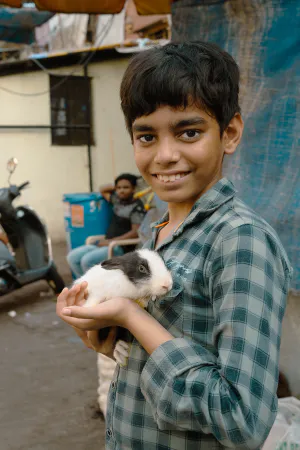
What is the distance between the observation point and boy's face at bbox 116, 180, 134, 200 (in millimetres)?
6520

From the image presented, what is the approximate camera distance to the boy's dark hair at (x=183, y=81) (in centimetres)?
118

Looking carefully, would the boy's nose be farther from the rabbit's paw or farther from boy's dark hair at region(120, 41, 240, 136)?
the rabbit's paw

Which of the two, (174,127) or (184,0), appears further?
(184,0)

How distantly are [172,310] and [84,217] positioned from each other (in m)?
6.44

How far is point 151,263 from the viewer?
128 centimetres

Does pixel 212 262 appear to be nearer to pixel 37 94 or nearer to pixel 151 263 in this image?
pixel 151 263

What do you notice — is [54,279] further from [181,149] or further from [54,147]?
[181,149]

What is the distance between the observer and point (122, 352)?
1272mm

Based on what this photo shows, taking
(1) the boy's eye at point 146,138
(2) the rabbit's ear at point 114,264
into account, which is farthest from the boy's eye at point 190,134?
(2) the rabbit's ear at point 114,264

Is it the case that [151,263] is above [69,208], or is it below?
above

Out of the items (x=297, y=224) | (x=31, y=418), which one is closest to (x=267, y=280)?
(x=297, y=224)

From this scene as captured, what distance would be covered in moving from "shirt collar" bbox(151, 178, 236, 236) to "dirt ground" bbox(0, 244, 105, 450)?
254 centimetres

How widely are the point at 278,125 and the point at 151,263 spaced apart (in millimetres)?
2009

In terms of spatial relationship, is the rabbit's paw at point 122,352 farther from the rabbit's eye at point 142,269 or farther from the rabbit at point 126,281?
the rabbit's eye at point 142,269
